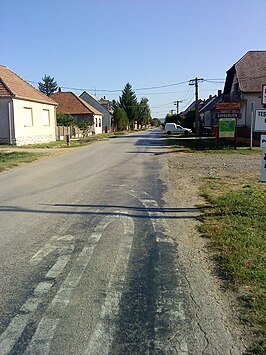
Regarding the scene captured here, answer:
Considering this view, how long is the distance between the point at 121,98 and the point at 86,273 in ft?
Answer: 275

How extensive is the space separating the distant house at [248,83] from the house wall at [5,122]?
18.8m

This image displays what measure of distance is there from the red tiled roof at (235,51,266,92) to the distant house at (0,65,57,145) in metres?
18.4

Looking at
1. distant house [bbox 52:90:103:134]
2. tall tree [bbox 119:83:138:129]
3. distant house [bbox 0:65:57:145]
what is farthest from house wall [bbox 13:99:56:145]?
tall tree [bbox 119:83:138:129]

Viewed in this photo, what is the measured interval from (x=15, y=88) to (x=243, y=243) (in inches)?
1053

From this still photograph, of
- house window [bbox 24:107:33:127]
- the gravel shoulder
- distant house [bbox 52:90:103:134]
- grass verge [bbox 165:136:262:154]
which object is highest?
distant house [bbox 52:90:103:134]

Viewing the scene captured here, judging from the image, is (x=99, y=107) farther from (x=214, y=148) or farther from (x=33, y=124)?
(x=214, y=148)

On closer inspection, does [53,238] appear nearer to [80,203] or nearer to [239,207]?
[80,203]

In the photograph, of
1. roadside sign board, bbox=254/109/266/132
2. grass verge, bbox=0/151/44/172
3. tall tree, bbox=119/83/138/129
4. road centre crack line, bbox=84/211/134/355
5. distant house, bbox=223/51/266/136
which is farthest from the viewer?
tall tree, bbox=119/83/138/129

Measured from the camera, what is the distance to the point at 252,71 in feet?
107

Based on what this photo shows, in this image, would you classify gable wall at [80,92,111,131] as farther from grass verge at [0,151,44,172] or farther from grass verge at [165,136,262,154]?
grass verge at [0,151,44,172]

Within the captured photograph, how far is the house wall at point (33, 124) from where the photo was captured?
27014 mm

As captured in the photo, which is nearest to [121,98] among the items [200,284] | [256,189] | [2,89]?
[2,89]

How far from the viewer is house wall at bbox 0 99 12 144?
26062 mm

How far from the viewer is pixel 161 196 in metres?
8.84
